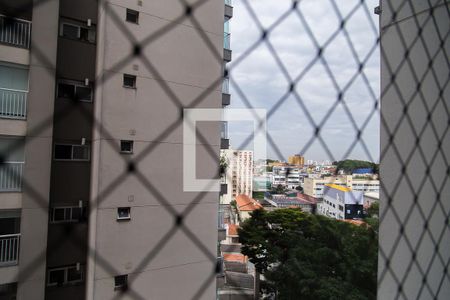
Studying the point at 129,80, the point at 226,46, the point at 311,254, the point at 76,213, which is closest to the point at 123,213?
the point at 76,213

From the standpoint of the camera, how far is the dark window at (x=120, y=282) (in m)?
1.88

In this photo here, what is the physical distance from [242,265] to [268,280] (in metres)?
2.03

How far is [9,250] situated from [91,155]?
2.88ft

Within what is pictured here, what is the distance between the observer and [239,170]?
113 centimetres

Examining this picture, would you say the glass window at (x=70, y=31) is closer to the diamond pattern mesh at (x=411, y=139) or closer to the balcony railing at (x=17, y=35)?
the balcony railing at (x=17, y=35)

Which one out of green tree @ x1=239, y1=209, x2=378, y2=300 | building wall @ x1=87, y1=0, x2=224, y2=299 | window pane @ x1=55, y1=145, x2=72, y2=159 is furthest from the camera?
green tree @ x1=239, y1=209, x2=378, y2=300

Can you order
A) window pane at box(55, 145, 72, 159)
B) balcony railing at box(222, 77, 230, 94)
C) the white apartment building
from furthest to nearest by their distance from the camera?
1. window pane at box(55, 145, 72, 159)
2. the white apartment building
3. balcony railing at box(222, 77, 230, 94)

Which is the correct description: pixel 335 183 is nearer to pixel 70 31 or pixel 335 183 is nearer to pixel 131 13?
pixel 131 13

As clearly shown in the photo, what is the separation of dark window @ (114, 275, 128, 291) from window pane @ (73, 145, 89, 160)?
2.76 ft

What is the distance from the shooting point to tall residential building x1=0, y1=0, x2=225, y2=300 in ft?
5.01

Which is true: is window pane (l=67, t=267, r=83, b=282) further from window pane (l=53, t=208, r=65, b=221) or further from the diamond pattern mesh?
the diamond pattern mesh

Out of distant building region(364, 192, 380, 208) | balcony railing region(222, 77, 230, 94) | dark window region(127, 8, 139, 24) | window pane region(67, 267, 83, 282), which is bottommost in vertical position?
window pane region(67, 267, 83, 282)

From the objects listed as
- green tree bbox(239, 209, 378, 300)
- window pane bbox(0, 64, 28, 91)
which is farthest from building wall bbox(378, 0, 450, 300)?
green tree bbox(239, 209, 378, 300)

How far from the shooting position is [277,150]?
58 centimetres
